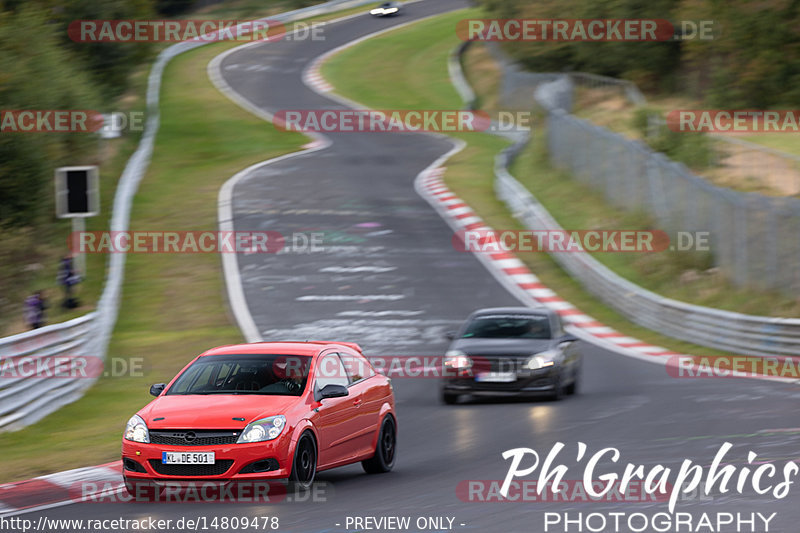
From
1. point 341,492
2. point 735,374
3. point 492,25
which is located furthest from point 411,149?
point 341,492

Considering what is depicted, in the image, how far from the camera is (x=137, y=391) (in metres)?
19.3

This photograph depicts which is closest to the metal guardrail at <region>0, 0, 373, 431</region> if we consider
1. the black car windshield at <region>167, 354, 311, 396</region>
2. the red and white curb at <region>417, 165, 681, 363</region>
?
the black car windshield at <region>167, 354, 311, 396</region>

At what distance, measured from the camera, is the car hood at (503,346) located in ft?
58.3

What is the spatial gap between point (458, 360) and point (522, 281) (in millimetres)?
11687

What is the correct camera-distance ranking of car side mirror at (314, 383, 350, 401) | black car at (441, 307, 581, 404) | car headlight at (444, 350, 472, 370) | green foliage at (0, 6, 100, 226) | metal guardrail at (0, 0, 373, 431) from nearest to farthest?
car side mirror at (314, 383, 350, 401)
metal guardrail at (0, 0, 373, 431)
black car at (441, 307, 581, 404)
car headlight at (444, 350, 472, 370)
green foliage at (0, 6, 100, 226)

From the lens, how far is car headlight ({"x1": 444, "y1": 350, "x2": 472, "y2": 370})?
17.7 m

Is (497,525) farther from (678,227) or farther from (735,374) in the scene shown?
(678,227)

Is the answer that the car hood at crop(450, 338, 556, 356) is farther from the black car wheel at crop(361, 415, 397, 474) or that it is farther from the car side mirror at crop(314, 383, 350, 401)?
the car side mirror at crop(314, 383, 350, 401)

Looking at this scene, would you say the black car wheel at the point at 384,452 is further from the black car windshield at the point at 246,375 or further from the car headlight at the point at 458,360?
the car headlight at the point at 458,360

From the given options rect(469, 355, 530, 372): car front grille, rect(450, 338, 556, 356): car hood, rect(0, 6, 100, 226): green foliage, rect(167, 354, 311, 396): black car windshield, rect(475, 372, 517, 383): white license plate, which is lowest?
rect(475, 372, 517, 383): white license plate

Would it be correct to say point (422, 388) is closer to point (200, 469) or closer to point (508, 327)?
point (508, 327)

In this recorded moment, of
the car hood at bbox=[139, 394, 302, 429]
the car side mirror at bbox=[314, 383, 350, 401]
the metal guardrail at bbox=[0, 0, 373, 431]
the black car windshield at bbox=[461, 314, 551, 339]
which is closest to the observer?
the car hood at bbox=[139, 394, 302, 429]

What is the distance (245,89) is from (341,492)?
48.9 m

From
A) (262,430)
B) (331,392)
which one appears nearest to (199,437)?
(262,430)
